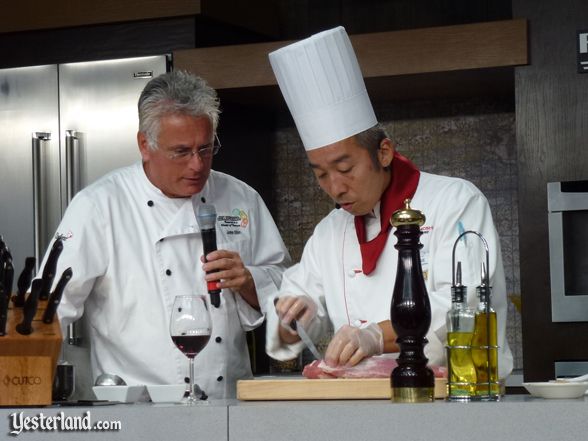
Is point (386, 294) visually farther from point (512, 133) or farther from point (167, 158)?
point (512, 133)

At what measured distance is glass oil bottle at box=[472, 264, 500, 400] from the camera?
186 centimetres

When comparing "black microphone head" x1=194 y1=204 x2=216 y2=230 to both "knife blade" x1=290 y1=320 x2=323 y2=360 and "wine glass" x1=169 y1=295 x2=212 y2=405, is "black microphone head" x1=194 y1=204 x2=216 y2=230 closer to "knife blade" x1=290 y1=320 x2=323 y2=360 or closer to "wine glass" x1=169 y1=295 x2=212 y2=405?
"knife blade" x1=290 y1=320 x2=323 y2=360

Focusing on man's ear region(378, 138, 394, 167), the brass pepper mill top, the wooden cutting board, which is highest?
man's ear region(378, 138, 394, 167)

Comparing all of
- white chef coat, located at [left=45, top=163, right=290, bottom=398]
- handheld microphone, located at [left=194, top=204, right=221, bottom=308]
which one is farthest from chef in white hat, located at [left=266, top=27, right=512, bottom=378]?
white chef coat, located at [left=45, top=163, right=290, bottom=398]

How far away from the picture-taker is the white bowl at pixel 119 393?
7.03 feet

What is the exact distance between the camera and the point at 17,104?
415cm

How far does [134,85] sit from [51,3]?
48 cm

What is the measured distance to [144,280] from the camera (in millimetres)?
2947

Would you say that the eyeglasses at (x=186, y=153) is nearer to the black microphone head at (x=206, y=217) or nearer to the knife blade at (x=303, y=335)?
the black microphone head at (x=206, y=217)

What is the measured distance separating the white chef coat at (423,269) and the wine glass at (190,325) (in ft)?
1.69

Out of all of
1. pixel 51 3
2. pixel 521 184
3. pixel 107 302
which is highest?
pixel 51 3

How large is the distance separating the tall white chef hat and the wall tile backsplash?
175 centimetres

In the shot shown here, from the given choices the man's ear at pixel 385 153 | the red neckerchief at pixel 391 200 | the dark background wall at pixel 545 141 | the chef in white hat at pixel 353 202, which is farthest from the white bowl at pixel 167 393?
the dark background wall at pixel 545 141

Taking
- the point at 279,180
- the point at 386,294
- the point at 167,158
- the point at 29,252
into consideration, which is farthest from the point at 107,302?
the point at 279,180
